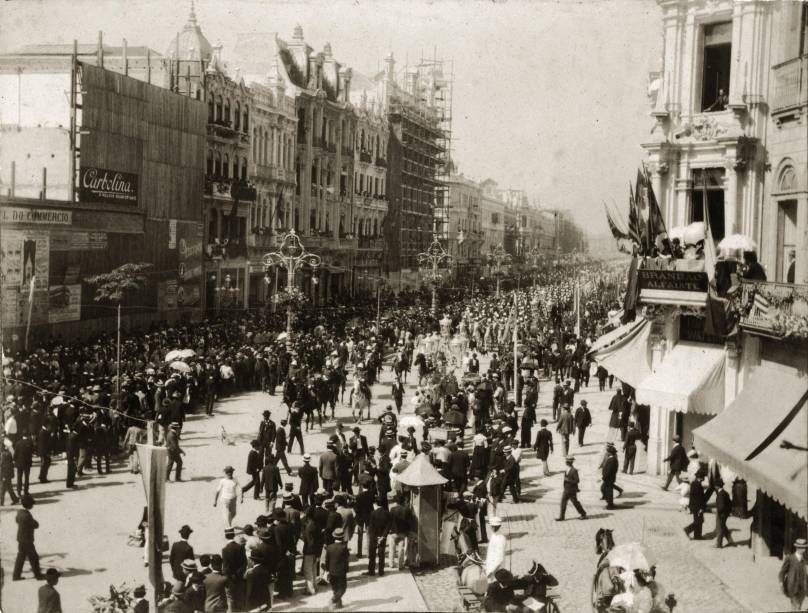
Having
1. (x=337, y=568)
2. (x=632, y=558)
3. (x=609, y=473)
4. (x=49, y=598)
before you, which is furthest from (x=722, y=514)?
(x=49, y=598)

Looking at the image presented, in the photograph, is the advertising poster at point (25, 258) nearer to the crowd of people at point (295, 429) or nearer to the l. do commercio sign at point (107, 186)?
the crowd of people at point (295, 429)

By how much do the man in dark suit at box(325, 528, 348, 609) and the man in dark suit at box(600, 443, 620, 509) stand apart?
752 centimetres

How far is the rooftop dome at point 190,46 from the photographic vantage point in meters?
43.6

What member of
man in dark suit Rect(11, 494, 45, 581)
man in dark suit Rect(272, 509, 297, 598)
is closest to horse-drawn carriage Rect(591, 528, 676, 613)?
man in dark suit Rect(272, 509, 297, 598)

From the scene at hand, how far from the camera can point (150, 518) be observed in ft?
44.2

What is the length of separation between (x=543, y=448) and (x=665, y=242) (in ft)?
19.3

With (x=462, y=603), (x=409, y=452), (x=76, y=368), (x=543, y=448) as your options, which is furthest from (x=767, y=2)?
(x=76, y=368)

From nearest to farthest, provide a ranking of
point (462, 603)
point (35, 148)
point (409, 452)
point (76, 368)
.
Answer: point (462, 603), point (409, 452), point (76, 368), point (35, 148)

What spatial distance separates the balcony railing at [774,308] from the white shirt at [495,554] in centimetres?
591

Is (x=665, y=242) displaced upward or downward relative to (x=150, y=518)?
upward

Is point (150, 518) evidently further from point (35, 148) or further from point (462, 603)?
point (35, 148)

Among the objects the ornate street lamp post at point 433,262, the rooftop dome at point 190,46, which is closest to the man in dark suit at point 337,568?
the rooftop dome at point 190,46

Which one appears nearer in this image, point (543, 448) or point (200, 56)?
point (543, 448)

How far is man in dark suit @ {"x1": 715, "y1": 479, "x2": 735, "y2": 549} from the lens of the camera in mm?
16969
